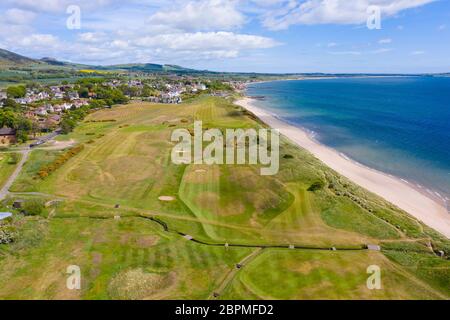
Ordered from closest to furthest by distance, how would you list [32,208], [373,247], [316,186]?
[373,247] → [32,208] → [316,186]

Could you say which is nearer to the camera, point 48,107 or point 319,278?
point 319,278

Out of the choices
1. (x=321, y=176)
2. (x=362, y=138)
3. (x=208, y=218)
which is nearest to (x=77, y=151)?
(x=208, y=218)

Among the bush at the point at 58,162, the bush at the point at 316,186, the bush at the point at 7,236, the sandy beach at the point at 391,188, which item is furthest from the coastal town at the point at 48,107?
the sandy beach at the point at 391,188

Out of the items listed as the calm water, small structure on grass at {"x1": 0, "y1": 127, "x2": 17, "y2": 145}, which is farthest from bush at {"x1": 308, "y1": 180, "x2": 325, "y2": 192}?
small structure on grass at {"x1": 0, "y1": 127, "x2": 17, "y2": 145}

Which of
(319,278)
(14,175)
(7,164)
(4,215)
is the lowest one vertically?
(319,278)

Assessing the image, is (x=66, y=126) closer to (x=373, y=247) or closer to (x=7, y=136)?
(x=7, y=136)

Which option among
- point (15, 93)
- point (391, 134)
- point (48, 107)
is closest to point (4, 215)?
point (48, 107)

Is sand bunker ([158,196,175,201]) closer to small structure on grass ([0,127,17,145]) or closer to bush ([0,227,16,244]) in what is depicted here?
bush ([0,227,16,244])
